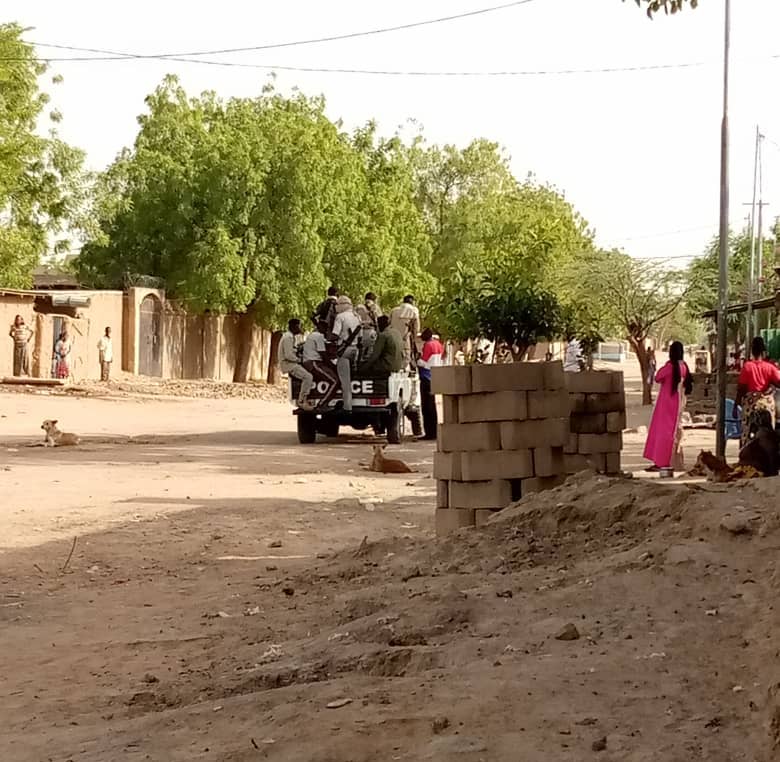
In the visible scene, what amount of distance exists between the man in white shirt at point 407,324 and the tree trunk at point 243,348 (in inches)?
927

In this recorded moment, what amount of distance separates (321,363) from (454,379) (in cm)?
911

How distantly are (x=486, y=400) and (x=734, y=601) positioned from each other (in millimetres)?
3217

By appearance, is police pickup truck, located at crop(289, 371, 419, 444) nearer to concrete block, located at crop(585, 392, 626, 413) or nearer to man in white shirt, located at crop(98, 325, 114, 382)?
concrete block, located at crop(585, 392, 626, 413)

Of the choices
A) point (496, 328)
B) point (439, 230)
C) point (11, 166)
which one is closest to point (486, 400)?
point (496, 328)

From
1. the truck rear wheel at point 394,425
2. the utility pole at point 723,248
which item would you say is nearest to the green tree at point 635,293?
the truck rear wheel at point 394,425

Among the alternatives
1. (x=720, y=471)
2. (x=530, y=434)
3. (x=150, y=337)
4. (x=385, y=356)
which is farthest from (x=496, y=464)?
(x=150, y=337)

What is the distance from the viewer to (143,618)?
6879mm

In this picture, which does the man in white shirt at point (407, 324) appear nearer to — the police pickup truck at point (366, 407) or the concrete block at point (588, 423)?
the police pickup truck at point (366, 407)

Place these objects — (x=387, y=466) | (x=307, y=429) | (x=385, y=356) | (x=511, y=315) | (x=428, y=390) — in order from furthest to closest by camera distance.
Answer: (x=511, y=315) → (x=428, y=390) → (x=307, y=429) → (x=385, y=356) → (x=387, y=466)

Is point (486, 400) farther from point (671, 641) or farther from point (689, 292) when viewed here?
point (689, 292)

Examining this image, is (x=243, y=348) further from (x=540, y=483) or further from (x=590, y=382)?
(x=540, y=483)

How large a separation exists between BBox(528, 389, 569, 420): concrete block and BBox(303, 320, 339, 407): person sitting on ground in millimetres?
9030

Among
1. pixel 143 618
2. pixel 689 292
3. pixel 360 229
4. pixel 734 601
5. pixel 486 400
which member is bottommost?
pixel 143 618

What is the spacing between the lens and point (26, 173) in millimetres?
38062
